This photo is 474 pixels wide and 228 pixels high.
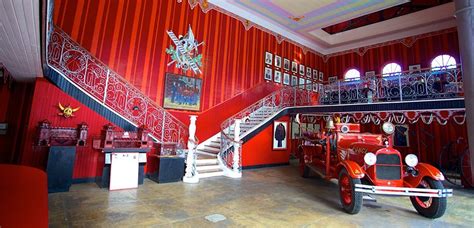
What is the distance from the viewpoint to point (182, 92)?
848 cm

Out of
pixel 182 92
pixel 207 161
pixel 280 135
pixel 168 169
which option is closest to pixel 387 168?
pixel 207 161

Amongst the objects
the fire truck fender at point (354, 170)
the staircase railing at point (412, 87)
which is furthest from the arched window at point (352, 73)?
the fire truck fender at point (354, 170)

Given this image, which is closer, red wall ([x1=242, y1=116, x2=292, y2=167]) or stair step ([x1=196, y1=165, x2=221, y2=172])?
stair step ([x1=196, y1=165, x2=221, y2=172])

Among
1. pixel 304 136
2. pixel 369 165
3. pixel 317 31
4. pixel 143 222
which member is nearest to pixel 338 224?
pixel 369 165

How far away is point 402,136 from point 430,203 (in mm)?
8041

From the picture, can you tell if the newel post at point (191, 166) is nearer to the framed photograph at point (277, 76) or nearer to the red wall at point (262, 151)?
the red wall at point (262, 151)

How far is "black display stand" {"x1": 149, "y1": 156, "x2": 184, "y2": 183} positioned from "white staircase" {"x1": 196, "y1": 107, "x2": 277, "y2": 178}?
60cm

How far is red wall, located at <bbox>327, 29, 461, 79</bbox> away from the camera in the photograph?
10.6 m

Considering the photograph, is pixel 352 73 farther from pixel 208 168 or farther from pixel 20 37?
pixel 20 37

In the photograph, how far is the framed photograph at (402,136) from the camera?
1073cm

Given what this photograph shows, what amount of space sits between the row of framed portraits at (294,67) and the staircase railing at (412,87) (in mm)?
3869

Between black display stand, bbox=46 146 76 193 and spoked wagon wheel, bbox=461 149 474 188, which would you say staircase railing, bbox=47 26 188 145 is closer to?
black display stand, bbox=46 146 76 193

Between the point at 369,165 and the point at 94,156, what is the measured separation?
652 centimetres

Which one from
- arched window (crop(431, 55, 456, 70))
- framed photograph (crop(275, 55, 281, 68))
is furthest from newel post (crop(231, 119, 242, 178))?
arched window (crop(431, 55, 456, 70))
